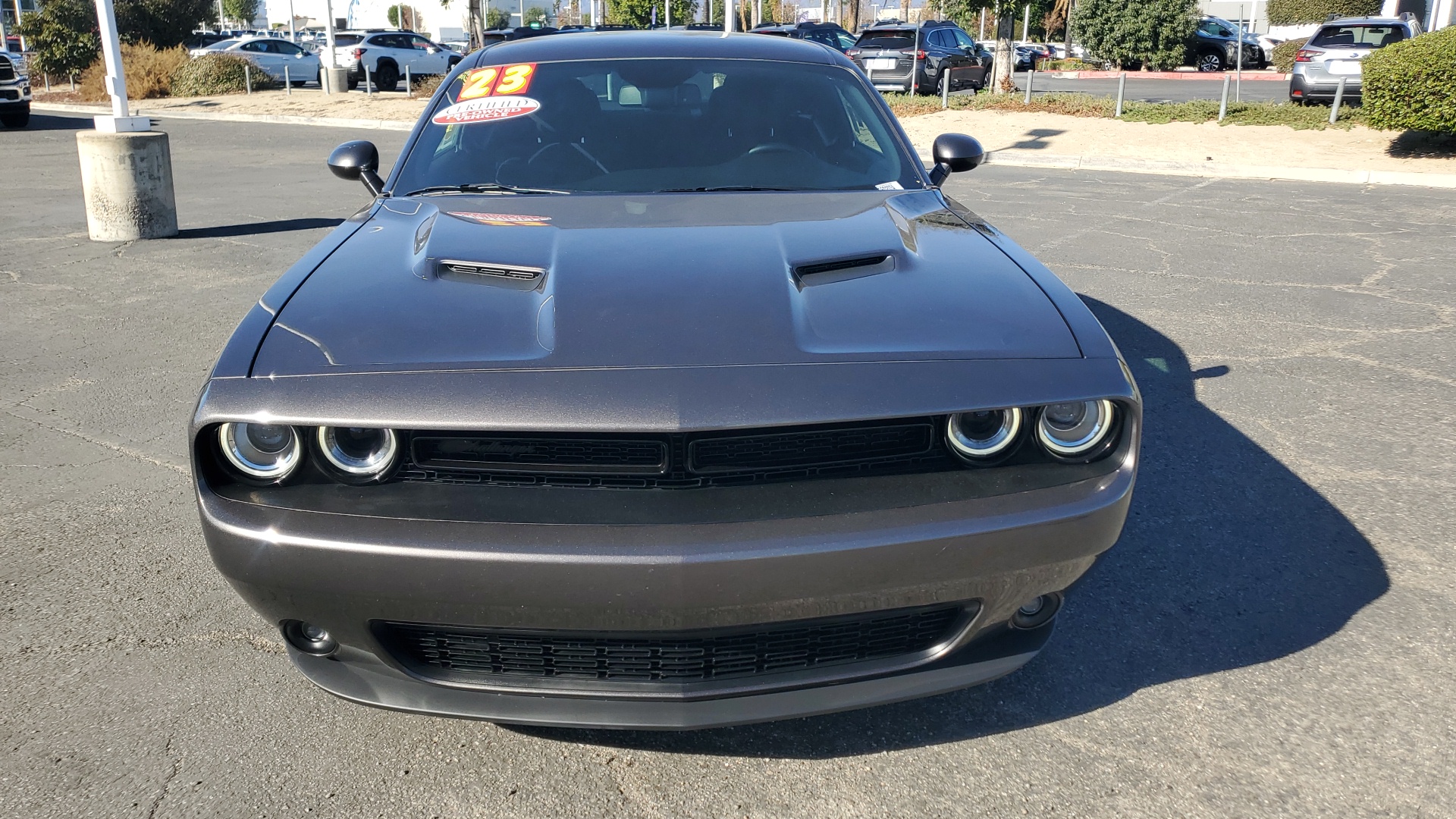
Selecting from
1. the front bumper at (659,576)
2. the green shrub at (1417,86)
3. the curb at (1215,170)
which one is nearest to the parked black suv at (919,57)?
the curb at (1215,170)

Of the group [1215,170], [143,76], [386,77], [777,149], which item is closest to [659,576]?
[777,149]

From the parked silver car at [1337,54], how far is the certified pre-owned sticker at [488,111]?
17.6 m

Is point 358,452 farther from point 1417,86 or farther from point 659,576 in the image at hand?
point 1417,86

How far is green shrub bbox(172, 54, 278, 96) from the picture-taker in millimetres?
29766

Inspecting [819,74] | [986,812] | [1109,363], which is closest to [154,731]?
[986,812]

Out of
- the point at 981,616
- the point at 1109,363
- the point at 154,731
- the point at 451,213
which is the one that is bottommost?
the point at 154,731

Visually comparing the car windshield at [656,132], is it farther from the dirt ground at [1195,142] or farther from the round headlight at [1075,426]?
the dirt ground at [1195,142]

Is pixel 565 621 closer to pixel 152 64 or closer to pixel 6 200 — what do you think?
pixel 6 200

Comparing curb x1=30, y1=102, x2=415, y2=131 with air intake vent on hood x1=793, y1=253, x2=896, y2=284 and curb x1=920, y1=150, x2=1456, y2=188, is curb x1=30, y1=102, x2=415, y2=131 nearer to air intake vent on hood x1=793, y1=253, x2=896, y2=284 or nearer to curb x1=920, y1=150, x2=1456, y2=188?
curb x1=920, y1=150, x2=1456, y2=188

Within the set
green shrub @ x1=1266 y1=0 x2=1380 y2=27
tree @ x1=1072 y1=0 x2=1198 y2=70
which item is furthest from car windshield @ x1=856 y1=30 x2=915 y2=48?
green shrub @ x1=1266 y1=0 x2=1380 y2=27

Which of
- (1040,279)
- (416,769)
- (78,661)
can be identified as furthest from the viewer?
(78,661)

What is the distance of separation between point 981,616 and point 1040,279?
83cm

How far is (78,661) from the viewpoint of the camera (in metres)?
2.72

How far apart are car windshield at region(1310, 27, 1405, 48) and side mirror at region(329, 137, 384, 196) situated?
66.7ft
